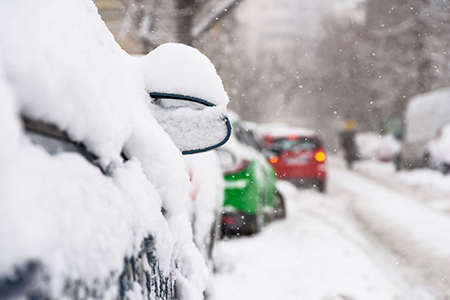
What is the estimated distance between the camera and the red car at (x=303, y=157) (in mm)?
10703

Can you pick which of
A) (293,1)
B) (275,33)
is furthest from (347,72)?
(293,1)

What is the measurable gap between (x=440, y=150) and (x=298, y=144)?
4.67 m

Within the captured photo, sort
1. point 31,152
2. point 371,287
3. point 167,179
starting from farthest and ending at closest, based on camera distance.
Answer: point 371,287
point 167,179
point 31,152

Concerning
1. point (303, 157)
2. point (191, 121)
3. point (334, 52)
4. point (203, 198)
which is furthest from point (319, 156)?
point (334, 52)

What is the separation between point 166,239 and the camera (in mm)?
1241

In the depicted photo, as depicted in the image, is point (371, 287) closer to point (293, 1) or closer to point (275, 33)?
point (275, 33)

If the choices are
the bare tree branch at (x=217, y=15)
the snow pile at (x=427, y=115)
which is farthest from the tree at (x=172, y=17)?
the snow pile at (x=427, y=115)

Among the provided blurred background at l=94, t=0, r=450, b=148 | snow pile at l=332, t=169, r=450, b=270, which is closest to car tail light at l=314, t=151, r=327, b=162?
snow pile at l=332, t=169, r=450, b=270

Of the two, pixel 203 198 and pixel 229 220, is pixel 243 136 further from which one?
pixel 203 198

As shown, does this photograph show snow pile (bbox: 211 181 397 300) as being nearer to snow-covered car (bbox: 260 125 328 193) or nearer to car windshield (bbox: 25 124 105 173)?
car windshield (bbox: 25 124 105 173)

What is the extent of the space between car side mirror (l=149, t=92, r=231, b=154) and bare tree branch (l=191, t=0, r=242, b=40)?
714 cm

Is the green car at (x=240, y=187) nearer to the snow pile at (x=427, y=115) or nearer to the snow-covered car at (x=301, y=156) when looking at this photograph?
the snow-covered car at (x=301, y=156)

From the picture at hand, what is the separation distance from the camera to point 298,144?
10.8m

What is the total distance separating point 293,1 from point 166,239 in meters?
98.5
